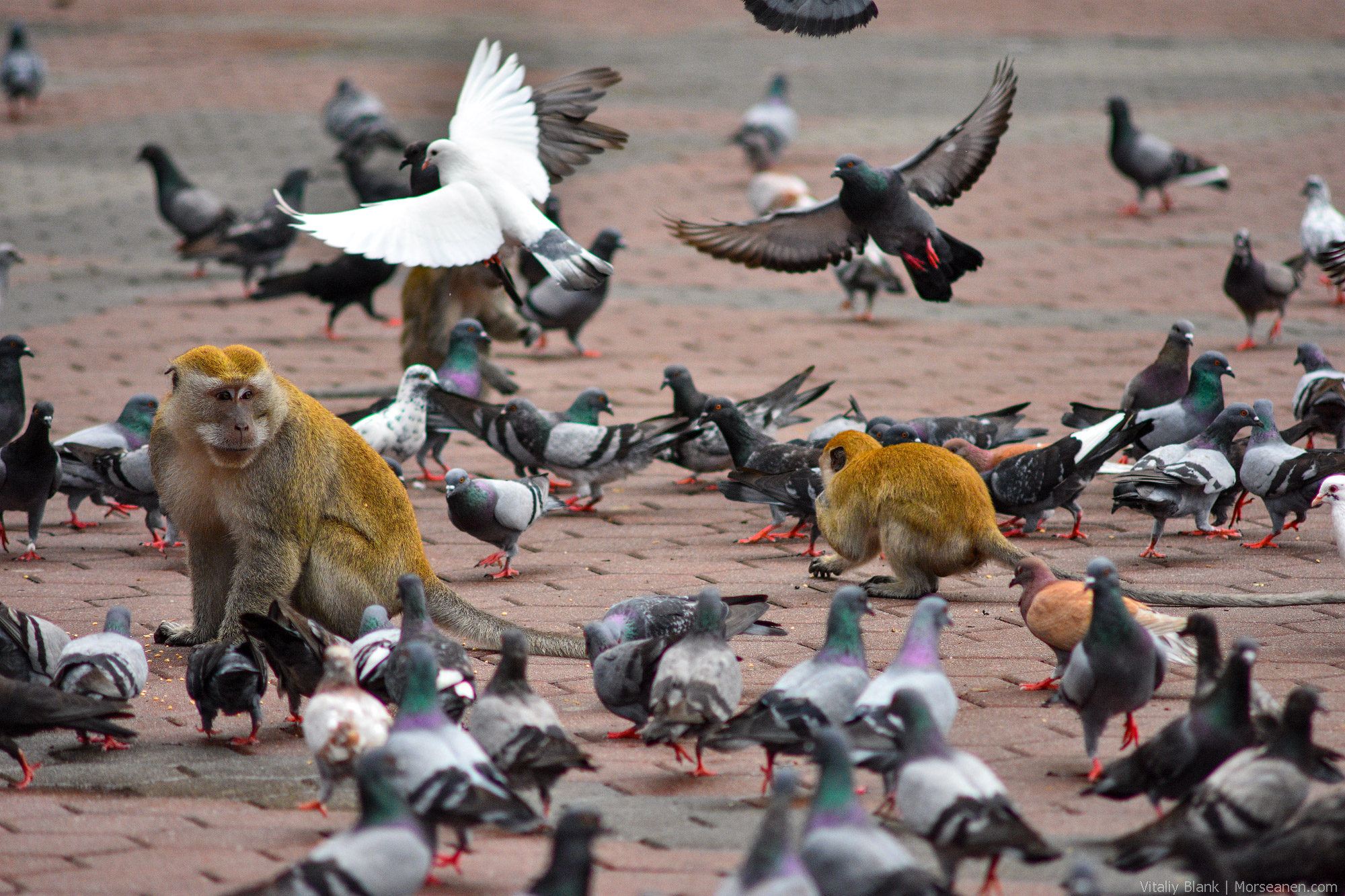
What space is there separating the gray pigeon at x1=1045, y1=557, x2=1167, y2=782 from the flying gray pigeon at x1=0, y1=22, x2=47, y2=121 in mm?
21233

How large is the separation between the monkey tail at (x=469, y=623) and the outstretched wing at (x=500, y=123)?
5.60 feet

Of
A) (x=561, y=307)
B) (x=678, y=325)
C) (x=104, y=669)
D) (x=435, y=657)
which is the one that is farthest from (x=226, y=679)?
(x=678, y=325)

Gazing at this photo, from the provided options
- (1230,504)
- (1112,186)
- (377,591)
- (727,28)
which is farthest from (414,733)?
(727,28)

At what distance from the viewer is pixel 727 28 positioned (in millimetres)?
34781

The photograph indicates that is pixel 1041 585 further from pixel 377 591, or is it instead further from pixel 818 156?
pixel 818 156

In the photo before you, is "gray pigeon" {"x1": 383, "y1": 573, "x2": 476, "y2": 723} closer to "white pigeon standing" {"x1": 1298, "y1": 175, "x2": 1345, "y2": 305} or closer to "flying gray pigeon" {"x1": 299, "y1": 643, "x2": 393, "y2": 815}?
"flying gray pigeon" {"x1": 299, "y1": 643, "x2": 393, "y2": 815}

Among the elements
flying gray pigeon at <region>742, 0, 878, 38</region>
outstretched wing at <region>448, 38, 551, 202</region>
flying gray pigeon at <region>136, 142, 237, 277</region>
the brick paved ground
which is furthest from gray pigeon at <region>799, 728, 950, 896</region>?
flying gray pigeon at <region>136, 142, 237, 277</region>

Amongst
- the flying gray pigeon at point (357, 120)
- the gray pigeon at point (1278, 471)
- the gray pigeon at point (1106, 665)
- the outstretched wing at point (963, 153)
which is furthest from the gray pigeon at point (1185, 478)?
the flying gray pigeon at point (357, 120)

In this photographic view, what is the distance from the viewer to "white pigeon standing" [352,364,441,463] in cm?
817

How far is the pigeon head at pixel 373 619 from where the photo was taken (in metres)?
5.25

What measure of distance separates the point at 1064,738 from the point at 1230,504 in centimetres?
310

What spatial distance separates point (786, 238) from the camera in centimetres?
818

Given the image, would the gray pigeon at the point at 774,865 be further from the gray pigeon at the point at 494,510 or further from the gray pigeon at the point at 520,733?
the gray pigeon at the point at 494,510

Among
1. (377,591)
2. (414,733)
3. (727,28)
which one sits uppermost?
(727,28)
